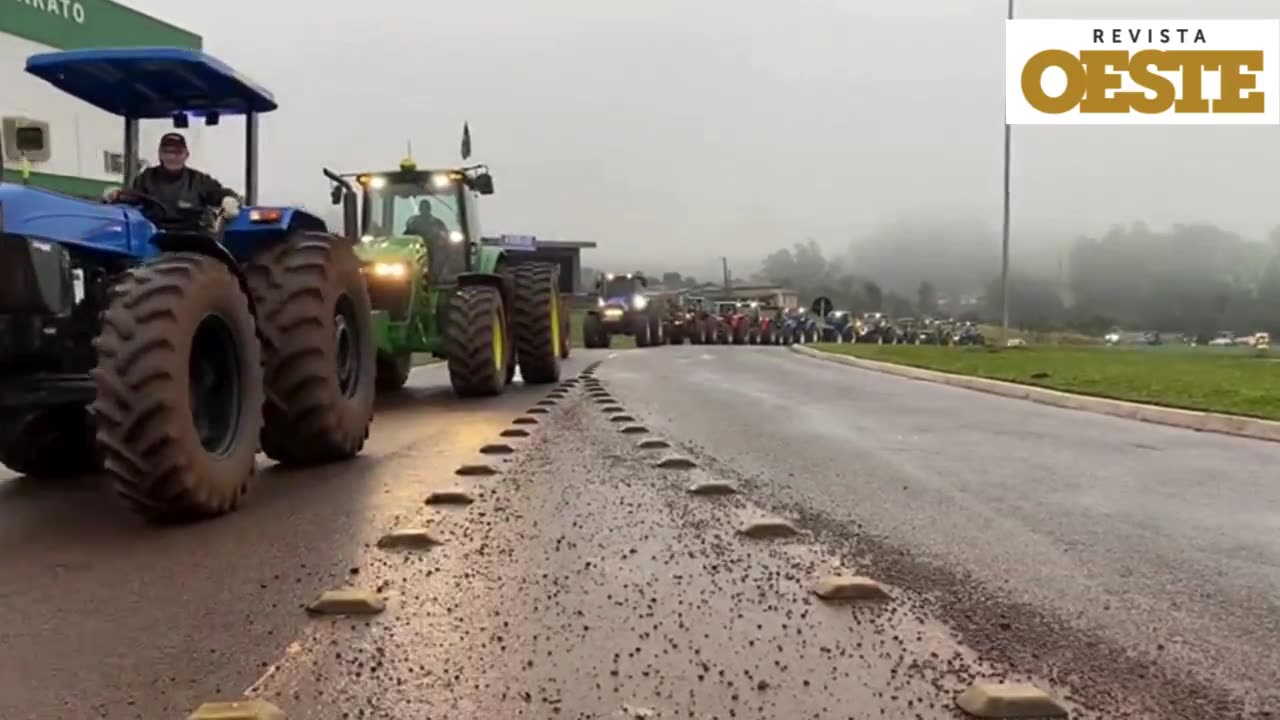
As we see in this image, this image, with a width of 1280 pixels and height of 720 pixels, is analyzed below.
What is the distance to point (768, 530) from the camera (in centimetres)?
503

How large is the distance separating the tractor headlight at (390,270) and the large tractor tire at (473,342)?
726 millimetres

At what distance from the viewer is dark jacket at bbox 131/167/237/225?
6.36 metres

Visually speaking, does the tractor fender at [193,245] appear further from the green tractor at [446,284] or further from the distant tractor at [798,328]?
the distant tractor at [798,328]

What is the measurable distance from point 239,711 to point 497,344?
31.2 ft

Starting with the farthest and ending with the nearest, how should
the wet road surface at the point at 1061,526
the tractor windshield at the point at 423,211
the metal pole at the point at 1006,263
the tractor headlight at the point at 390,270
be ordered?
the metal pole at the point at 1006,263, the tractor windshield at the point at 423,211, the tractor headlight at the point at 390,270, the wet road surface at the point at 1061,526

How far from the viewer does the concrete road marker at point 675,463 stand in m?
7.06

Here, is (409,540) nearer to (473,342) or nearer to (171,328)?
(171,328)

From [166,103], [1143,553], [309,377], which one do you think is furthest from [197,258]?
[1143,553]

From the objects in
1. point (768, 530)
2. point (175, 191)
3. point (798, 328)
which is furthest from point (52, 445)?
point (798, 328)

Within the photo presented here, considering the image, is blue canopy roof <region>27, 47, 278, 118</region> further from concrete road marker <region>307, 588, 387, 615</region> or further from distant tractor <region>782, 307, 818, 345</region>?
distant tractor <region>782, 307, 818, 345</region>

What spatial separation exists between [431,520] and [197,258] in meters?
1.68

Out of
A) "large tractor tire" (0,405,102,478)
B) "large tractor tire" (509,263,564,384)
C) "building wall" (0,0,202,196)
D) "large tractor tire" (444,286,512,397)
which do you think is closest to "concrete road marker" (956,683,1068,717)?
"large tractor tire" (0,405,102,478)

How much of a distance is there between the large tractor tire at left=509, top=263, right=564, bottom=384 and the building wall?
487cm

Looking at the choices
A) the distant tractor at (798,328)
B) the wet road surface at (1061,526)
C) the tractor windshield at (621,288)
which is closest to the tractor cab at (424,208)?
the wet road surface at (1061,526)
